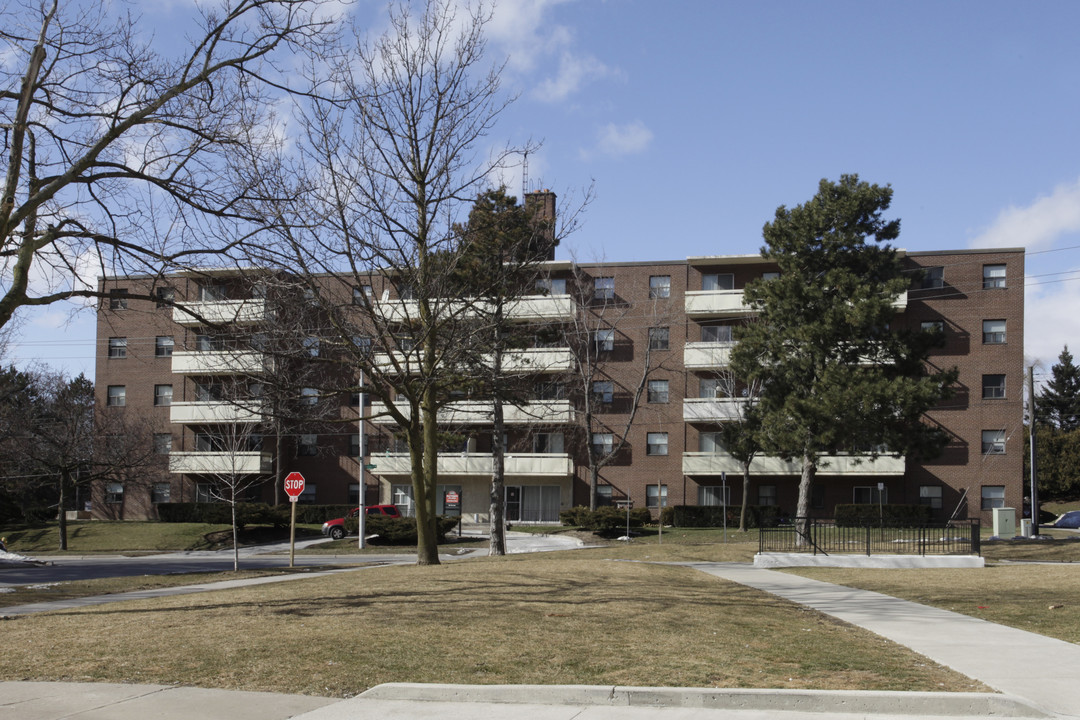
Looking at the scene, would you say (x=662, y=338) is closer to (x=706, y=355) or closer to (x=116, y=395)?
(x=706, y=355)

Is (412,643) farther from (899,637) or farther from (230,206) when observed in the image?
(230,206)

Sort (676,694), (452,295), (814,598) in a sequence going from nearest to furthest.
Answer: (676,694) → (814,598) → (452,295)

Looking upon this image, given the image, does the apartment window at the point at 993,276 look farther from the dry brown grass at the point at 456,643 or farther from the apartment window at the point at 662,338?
the dry brown grass at the point at 456,643

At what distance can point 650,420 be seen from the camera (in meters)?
51.9

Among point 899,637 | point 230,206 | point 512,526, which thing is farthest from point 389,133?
point 512,526

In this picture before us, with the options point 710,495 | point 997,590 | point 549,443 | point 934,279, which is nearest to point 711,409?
point 710,495

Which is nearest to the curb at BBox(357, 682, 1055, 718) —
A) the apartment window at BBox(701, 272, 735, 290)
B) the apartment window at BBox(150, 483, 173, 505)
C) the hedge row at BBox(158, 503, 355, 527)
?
the hedge row at BBox(158, 503, 355, 527)

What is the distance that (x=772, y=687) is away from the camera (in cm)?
788

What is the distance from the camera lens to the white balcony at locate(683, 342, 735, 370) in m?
49.3

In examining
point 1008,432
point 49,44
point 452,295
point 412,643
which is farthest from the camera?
point 1008,432

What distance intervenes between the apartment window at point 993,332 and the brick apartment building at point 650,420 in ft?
0.34

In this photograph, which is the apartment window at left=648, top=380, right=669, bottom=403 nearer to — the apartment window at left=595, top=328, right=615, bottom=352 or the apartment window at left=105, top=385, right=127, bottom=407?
the apartment window at left=595, top=328, right=615, bottom=352

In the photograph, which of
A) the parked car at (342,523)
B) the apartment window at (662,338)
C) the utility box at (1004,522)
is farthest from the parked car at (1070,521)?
the parked car at (342,523)

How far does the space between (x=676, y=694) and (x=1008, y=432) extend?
46257mm
